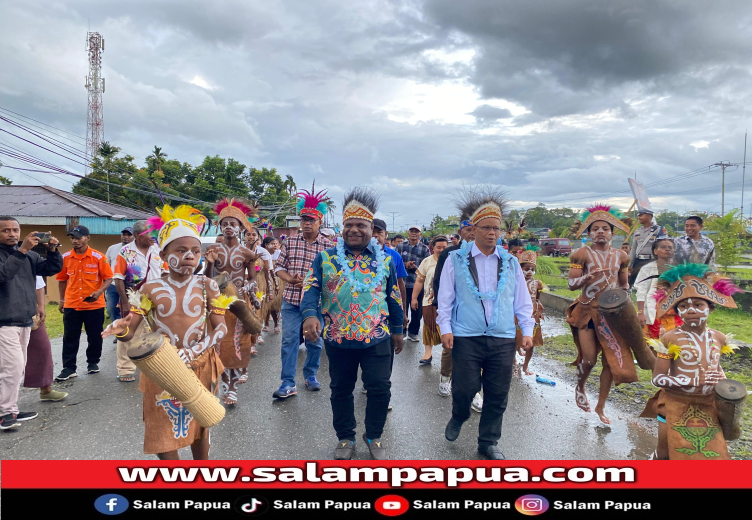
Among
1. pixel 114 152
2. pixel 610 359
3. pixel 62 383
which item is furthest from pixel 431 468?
pixel 114 152

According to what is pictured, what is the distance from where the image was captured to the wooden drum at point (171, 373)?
235 centimetres

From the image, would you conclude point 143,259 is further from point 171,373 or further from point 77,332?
point 171,373

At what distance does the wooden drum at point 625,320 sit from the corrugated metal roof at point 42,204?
43.5ft

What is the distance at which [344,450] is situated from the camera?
3.41 meters

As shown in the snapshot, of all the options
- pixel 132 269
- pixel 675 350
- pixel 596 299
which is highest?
pixel 132 269

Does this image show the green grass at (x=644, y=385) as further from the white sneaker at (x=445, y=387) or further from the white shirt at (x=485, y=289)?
the white shirt at (x=485, y=289)

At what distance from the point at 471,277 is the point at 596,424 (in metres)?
2.04

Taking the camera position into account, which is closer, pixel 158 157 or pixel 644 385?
pixel 644 385

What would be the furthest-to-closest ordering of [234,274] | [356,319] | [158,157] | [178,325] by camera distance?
[158,157]
[234,274]
[356,319]
[178,325]

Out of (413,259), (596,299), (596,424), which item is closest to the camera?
(596,424)

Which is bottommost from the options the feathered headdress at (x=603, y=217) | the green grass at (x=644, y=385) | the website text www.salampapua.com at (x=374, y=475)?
the green grass at (x=644, y=385)

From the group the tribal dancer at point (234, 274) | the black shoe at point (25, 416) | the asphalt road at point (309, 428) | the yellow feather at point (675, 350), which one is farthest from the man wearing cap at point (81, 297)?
the yellow feather at point (675, 350)
